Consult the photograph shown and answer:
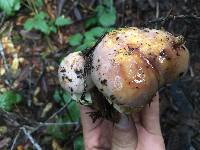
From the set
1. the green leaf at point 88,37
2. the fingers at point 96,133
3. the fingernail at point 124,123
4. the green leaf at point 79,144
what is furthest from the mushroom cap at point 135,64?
the green leaf at point 88,37

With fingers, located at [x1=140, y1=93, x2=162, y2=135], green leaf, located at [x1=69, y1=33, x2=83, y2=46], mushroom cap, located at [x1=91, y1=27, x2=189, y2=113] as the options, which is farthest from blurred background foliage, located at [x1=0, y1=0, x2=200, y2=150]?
mushroom cap, located at [x1=91, y1=27, x2=189, y2=113]

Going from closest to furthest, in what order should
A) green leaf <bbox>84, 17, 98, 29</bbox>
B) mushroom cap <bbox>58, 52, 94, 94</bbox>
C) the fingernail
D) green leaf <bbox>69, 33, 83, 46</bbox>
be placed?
mushroom cap <bbox>58, 52, 94, 94</bbox> → the fingernail → green leaf <bbox>69, 33, 83, 46</bbox> → green leaf <bbox>84, 17, 98, 29</bbox>

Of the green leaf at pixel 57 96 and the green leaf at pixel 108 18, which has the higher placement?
the green leaf at pixel 108 18

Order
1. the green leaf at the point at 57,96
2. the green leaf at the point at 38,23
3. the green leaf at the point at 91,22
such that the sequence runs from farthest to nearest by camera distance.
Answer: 1. the green leaf at the point at 91,22
2. the green leaf at the point at 38,23
3. the green leaf at the point at 57,96

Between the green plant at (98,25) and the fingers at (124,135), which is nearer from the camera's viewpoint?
the fingers at (124,135)

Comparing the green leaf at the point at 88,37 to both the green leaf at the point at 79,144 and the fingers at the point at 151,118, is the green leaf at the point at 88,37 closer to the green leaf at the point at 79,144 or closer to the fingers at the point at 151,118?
the green leaf at the point at 79,144

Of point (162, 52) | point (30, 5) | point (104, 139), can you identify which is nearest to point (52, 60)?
point (30, 5)

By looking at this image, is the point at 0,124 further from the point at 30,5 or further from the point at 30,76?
the point at 30,5

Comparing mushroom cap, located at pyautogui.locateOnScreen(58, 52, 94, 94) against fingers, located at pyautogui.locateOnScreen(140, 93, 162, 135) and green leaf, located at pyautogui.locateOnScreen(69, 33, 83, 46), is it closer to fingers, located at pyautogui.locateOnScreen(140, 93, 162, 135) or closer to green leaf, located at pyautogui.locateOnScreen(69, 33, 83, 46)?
fingers, located at pyautogui.locateOnScreen(140, 93, 162, 135)
